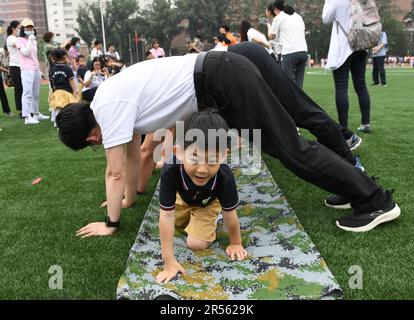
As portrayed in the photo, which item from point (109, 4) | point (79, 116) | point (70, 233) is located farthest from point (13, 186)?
point (109, 4)

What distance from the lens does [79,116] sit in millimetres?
2326

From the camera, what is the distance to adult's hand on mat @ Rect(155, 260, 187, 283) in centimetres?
206

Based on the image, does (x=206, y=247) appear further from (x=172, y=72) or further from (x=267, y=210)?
(x=172, y=72)

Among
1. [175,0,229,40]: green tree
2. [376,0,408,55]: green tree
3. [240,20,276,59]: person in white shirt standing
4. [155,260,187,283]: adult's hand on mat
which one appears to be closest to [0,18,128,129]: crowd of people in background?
[240,20,276,59]: person in white shirt standing

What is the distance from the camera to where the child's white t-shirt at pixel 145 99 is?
228cm

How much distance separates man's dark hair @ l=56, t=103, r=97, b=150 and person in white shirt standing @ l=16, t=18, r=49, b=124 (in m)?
5.84

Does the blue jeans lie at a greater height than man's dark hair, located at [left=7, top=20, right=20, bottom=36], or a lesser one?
lesser

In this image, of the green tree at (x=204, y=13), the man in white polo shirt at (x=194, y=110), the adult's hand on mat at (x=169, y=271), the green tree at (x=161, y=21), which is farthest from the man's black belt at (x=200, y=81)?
the green tree at (x=161, y=21)

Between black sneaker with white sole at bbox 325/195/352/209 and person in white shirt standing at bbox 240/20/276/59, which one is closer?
black sneaker with white sole at bbox 325/195/352/209

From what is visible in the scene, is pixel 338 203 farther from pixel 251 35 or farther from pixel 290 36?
pixel 251 35

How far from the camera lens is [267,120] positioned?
2416mm

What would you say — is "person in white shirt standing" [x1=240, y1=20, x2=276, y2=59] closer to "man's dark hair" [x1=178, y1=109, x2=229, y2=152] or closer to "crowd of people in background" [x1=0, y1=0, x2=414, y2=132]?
"crowd of people in background" [x1=0, y1=0, x2=414, y2=132]

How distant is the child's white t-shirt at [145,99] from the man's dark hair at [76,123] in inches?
2.4

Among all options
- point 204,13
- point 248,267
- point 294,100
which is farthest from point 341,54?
point 204,13
